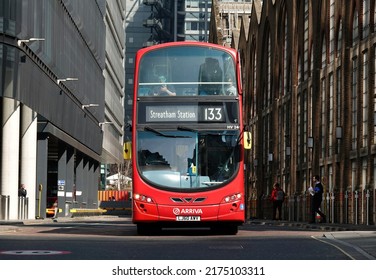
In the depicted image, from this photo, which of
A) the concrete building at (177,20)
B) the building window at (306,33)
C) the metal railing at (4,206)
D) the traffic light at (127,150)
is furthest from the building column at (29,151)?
the concrete building at (177,20)

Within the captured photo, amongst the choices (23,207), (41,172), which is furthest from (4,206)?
(41,172)

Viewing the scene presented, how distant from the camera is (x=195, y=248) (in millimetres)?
17906

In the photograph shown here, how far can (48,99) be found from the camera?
53500 mm

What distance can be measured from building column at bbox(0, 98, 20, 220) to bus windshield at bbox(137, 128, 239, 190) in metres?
23.1

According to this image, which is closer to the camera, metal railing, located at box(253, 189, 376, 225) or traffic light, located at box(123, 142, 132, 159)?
traffic light, located at box(123, 142, 132, 159)

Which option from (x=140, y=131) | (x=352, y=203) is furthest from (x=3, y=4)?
(x=140, y=131)

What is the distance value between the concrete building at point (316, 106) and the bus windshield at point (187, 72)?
45.8 feet

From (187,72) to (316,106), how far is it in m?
25.8

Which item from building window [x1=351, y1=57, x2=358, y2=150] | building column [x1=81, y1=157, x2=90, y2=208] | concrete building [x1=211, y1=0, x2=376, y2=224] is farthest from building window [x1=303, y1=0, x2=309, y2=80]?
building column [x1=81, y1=157, x2=90, y2=208]

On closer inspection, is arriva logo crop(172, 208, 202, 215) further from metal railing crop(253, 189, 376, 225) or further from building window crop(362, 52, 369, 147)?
building window crop(362, 52, 369, 147)

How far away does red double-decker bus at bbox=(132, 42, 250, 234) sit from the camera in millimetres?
24125

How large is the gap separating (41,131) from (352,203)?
70.0ft

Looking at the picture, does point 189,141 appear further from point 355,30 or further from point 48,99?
point 48,99

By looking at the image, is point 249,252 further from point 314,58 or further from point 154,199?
point 314,58
